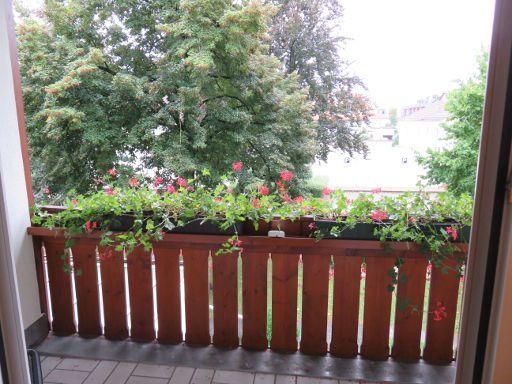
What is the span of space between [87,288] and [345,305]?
1448 millimetres

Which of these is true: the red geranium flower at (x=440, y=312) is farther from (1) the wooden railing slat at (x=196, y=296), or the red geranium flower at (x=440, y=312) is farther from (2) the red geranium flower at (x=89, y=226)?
(2) the red geranium flower at (x=89, y=226)

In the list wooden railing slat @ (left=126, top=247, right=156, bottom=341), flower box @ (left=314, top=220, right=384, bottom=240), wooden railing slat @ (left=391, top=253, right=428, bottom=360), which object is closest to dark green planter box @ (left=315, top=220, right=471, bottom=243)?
flower box @ (left=314, top=220, right=384, bottom=240)

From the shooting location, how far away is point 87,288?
6.73 ft

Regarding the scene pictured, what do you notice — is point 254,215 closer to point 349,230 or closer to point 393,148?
point 349,230

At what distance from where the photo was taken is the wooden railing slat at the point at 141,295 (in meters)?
1.97

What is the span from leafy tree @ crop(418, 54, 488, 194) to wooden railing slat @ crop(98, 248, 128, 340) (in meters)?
2.22

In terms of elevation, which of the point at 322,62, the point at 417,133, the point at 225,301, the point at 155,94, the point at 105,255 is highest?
the point at 322,62

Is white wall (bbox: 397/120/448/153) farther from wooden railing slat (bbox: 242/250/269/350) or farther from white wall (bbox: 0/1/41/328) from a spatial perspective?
white wall (bbox: 0/1/41/328)

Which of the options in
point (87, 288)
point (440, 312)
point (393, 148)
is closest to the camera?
point (440, 312)

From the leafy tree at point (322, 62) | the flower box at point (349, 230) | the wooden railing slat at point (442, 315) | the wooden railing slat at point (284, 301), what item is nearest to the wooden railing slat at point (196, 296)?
the wooden railing slat at point (284, 301)

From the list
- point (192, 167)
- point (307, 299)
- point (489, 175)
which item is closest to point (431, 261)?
point (307, 299)

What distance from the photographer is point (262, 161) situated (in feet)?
10.9

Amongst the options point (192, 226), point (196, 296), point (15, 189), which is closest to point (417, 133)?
point (192, 226)

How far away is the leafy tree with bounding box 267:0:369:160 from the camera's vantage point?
305 centimetres
